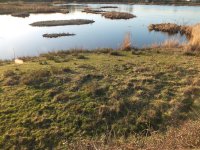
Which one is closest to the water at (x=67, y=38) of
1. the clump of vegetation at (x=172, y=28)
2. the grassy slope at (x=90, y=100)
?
the clump of vegetation at (x=172, y=28)

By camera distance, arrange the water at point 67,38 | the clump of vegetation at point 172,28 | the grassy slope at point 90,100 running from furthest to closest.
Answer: the clump of vegetation at point 172,28
the water at point 67,38
the grassy slope at point 90,100

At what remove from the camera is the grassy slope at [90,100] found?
762cm

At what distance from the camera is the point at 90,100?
8.91 metres

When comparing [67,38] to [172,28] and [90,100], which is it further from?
[90,100]

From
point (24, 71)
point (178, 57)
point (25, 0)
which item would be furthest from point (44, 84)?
point (25, 0)

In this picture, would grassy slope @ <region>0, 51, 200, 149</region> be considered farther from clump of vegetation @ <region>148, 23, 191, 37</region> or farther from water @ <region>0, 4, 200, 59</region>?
clump of vegetation @ <region>148, 23, 191, 37</region>

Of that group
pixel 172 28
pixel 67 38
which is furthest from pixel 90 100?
pixel 172 28

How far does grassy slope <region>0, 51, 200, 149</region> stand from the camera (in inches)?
300

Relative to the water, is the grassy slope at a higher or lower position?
higher

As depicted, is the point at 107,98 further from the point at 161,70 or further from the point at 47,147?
the point at 161,70

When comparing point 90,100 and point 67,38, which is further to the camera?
point 67,38

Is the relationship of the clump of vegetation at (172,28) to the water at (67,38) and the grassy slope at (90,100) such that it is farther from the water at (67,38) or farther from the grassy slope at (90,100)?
the grassy slope at (90,100)

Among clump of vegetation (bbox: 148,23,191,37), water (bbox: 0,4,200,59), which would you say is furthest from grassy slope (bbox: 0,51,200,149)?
clump of vegetation (bbox: 148,23,191,37)

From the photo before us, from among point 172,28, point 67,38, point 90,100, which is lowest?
point 67,38
